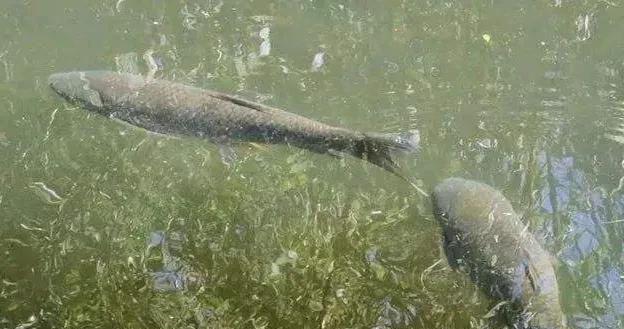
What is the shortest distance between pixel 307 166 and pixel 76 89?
1.70 metres

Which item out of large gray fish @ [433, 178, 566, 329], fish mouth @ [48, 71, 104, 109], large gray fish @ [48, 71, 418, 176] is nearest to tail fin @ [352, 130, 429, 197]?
large gray fish @ [48, 71, 418, 176]

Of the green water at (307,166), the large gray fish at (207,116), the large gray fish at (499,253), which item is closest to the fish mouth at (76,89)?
the large gray fish at (207,116)

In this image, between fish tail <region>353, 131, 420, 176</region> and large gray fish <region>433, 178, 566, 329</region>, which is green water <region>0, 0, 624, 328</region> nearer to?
large gray fish <region>433, 178, 566, 329</region>

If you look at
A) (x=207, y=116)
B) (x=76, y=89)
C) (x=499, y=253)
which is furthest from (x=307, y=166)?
(x=76, y=89)

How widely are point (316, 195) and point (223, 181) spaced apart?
0.63 m

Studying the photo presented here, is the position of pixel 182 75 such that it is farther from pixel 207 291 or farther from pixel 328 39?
pixel 207 291

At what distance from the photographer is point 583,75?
557cm

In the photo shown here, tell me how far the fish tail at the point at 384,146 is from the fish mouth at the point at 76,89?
1.90 metres

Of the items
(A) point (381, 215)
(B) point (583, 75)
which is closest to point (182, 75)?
(A) point (381, 215)

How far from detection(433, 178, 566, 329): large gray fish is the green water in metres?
0.14

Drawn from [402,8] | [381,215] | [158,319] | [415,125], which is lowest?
[158,319]

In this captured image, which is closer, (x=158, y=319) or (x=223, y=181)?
(x=158, y=319)

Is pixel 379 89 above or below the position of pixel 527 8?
below

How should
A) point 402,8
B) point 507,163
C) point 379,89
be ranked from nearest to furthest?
point 507,163
point 379,89
point 402,8
